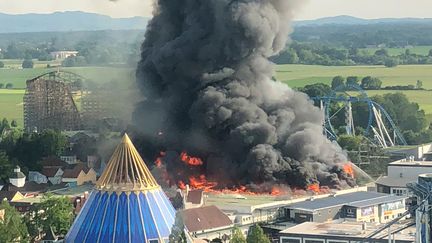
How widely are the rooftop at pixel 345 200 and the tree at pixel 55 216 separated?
8679 millimetres

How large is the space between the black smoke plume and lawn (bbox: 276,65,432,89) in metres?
66.3

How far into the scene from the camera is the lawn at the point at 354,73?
12950 centimetres

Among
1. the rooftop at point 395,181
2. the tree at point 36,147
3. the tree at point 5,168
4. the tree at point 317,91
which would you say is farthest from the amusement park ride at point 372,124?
the tree at point 5,168

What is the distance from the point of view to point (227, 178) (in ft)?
170

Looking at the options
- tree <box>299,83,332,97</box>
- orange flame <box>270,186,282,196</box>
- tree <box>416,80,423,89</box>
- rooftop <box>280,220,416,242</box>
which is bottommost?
orange flame <box>270,186,282,196</box>

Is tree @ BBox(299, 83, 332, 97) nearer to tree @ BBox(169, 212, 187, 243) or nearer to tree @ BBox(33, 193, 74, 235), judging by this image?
tree @ BBox(33, 193, 74, 235)

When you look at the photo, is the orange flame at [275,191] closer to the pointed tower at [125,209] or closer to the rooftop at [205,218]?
the rooftop at [205,218]

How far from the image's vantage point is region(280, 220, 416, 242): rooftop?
36562 mm

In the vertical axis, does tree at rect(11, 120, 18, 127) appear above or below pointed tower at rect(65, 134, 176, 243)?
below

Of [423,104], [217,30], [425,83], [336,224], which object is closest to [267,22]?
[217,30]

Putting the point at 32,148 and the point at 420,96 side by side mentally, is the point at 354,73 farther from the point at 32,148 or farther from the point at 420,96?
the point at 32,148

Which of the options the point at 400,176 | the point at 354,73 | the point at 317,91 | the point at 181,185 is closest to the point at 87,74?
the point at 317,91

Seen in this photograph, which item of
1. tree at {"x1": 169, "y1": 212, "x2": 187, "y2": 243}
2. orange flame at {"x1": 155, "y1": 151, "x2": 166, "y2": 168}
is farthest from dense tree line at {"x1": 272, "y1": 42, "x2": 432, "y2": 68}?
tree at {"x1": 169, "y1": 212, "x2": 187, "y2": 243}

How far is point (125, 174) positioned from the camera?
117ft
